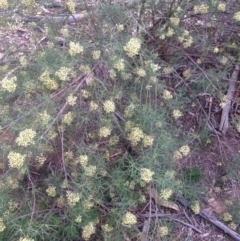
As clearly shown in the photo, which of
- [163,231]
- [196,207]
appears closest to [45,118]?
[163,231]

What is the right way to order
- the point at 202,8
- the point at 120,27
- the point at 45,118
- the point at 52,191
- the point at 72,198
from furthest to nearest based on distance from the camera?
the point at 202,8 < the point at 120,27 < the point at 52,191 < the point at 72,198 < the point at 45,118

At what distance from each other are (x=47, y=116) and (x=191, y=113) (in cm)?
197

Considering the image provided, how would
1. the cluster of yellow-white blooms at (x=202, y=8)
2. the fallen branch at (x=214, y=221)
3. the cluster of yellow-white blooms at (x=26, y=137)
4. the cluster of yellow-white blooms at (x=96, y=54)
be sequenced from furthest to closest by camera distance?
the fallen branch at (x=214, y=221) → the cluster of yellow-white blooms at (x=202, y=8) → the cluster of yellow-white blooms at (x=96, y=54) → the cluster of yellow-white blooms at (x=26, y=137)

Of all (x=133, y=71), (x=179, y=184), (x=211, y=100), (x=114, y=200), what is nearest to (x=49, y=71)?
(x=133, y=71)

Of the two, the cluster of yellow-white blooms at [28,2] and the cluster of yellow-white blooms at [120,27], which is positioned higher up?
the cluster of yellow-white blooms at [28,2]

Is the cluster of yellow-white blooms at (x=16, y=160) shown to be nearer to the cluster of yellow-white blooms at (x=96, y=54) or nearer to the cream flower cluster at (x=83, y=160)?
the cream flower cluster at (x=83, y=160)

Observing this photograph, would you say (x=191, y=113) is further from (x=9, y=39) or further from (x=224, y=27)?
(x=9, y=39)

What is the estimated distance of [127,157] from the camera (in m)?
2.99

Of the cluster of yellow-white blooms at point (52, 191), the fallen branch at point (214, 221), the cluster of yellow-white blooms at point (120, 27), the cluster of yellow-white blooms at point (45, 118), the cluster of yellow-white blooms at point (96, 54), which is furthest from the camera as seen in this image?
the fallen branch at point (214, 221)

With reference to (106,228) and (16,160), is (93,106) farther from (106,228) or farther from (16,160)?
(106,228)

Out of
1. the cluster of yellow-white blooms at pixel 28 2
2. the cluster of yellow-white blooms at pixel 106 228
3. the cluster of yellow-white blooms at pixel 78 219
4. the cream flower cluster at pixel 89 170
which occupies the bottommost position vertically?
the cluster of yellow-white blooms at pixel 106 228

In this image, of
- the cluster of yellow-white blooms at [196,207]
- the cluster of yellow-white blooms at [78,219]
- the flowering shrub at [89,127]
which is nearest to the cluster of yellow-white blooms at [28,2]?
the flowering shrub at [89,127]

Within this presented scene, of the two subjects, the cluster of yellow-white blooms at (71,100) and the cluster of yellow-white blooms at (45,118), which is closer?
the cluster of yellow-white blooms at (45,118)

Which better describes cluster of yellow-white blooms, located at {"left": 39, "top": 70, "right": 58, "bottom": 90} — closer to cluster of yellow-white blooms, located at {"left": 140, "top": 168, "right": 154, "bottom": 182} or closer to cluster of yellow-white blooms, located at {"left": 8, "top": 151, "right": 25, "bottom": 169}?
cluster of yellow-white blooms, located at {"left": 8, "top": 151, "right": 25, "bottom": 169}
